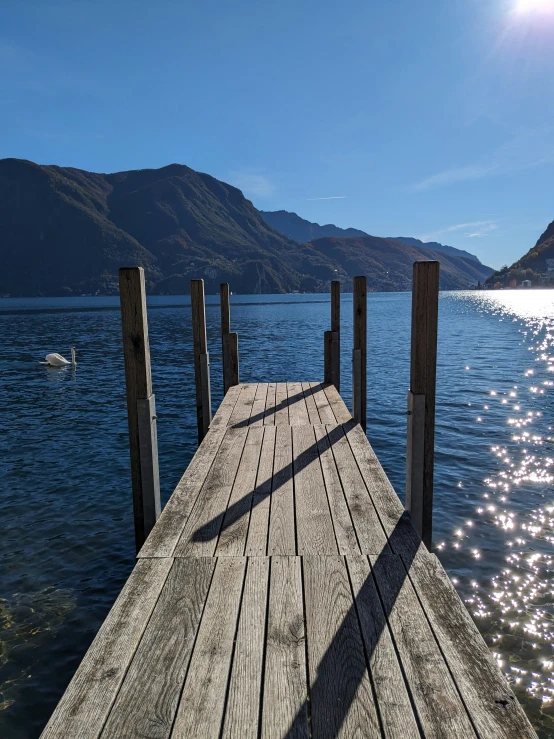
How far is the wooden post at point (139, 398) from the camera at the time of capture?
464cm

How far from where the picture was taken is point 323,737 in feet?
7.29

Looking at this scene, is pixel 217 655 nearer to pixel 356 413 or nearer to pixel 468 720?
pixel 468 720

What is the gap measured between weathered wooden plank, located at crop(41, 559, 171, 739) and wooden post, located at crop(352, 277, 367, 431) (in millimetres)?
5688

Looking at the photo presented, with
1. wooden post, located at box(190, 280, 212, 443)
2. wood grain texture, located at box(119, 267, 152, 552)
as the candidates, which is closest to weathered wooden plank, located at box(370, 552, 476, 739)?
wood grain texture, located at box(119, 267, 152, 552)

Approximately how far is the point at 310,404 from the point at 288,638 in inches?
258

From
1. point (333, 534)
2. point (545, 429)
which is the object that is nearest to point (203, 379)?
point (333, 534)

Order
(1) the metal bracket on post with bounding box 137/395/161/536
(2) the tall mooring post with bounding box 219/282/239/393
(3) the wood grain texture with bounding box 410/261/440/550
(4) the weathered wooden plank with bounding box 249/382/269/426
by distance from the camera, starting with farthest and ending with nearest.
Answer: (2) the tall mooring post with bounding box 219/282/239/393
(4) the weathered wooden plank with bounding box 249/382/269/426
(1) the metal bracket on post with bounding box 137/395/161/536
(3) the wood grain texture with bounding box 410/261/440/550

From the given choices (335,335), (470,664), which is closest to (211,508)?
(470,664)

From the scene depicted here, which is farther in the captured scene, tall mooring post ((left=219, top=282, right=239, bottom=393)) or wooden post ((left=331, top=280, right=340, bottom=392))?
tall mooring post ((left=219, top=282, right=239, bottom=393))

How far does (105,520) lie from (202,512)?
422 cm

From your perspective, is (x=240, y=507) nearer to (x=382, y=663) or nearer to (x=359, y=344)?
(x=382, y=663)

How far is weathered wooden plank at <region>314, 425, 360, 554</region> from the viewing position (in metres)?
4.00

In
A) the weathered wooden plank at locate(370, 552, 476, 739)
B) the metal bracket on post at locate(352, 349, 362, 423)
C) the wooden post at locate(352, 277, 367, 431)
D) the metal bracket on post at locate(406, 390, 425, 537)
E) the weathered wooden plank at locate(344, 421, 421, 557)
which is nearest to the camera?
the weathered wooden plank at locate(370, 552, 476, 739)

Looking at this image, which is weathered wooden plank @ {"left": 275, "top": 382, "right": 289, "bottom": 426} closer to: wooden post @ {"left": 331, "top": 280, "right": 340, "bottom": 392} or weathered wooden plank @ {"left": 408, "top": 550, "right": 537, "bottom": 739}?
wooden post @ {"left": 331, "top": 280, "right": 340, "bottom": 392}
